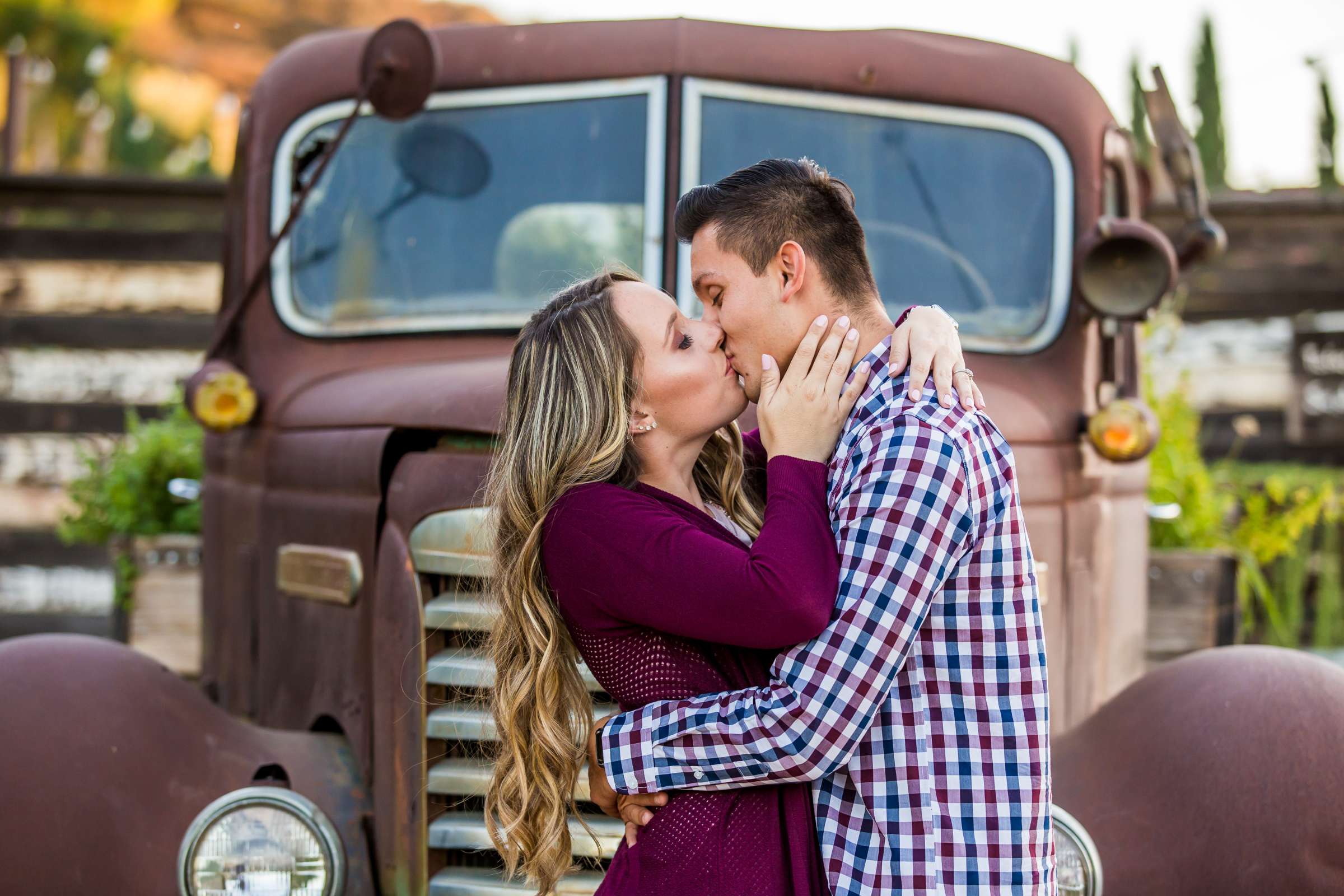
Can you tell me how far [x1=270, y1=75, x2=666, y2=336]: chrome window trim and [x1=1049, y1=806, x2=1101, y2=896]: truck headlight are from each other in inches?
57.7

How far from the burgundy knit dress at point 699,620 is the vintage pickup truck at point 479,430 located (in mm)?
649

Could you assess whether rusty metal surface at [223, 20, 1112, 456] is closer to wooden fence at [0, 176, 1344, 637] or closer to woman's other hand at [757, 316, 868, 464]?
woman's other hand at [757, 316, 868, 464]

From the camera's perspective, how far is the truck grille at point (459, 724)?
7.78 feet

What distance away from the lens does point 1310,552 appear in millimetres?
6438

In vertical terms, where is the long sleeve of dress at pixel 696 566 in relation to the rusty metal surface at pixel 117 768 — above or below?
above

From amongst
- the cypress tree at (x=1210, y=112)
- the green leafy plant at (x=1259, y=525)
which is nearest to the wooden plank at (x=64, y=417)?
the green leafy plant at (x=1259, y=525)

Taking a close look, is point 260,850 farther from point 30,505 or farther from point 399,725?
point 30,505

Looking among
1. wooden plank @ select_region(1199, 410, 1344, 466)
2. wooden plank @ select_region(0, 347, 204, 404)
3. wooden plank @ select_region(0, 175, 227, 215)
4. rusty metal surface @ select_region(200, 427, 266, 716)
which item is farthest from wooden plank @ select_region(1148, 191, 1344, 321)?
wooden plank @ select_region(0, 347, 204, 404)

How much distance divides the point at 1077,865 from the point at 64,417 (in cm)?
706

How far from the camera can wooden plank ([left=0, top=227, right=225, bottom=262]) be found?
308 inches

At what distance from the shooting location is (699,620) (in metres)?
1.59

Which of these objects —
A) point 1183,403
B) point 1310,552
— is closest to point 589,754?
point 1183,403

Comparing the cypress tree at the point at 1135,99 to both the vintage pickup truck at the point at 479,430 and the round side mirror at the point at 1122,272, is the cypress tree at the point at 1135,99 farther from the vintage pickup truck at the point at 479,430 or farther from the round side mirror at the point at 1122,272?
the round side mirror at the point at 1122,272

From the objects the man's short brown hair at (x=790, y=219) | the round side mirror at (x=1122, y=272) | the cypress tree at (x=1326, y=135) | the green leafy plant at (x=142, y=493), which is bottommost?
the green leafy plant at (x=142, y=493)
